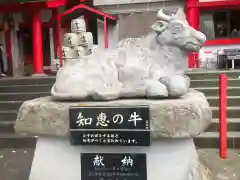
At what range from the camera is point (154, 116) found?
2580 mm

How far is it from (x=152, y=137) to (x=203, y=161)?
1.68 m

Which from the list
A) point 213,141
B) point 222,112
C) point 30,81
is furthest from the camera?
point 30,81

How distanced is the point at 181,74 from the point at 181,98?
258 mm

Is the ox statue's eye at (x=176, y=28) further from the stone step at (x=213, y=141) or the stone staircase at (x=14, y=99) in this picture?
the stone staircase at (x=14, y=99)

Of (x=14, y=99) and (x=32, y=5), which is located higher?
(x=32, y=5)

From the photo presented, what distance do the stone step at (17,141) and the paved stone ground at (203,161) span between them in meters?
0.16

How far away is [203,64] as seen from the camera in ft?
39.5

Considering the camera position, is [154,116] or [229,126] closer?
[154,116]

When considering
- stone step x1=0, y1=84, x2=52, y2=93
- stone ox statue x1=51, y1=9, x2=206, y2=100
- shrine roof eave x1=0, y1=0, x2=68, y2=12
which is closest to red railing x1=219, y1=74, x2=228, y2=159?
stone ox statue x1=51, y1=9, x2=206, y2=100

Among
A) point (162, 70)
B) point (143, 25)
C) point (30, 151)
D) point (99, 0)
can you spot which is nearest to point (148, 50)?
point (162, 70)

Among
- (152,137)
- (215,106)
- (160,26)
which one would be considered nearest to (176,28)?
(160,26)

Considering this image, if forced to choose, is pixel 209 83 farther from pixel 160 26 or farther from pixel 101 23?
pixel 101 23

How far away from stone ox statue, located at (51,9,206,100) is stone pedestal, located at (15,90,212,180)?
0.10 m

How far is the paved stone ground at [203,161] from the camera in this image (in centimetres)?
404
